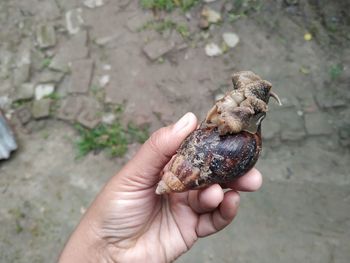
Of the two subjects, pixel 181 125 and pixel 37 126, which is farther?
pixel 37 126

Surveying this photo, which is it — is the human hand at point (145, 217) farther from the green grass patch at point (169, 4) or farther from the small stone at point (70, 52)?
the green grass patch at point (169, 4)

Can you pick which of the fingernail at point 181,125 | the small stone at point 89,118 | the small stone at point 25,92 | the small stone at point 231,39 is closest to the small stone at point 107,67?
the small stone at point 89,118

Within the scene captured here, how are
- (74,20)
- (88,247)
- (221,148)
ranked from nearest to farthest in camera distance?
(221,148)
(88,247)
(74,20)

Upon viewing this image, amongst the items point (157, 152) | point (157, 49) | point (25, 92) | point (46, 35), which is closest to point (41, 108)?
point (25, 92)

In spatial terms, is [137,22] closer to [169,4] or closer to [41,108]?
[169,4]

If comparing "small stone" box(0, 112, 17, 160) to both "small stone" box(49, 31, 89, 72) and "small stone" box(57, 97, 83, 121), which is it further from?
"small stone" box(49, 31, 89, 72)

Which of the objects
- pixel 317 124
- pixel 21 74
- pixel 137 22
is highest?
pixel 137 22

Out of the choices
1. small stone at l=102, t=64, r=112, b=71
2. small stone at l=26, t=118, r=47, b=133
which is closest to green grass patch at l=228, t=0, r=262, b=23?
small stone at l=102, t=64, r=112, b=71
